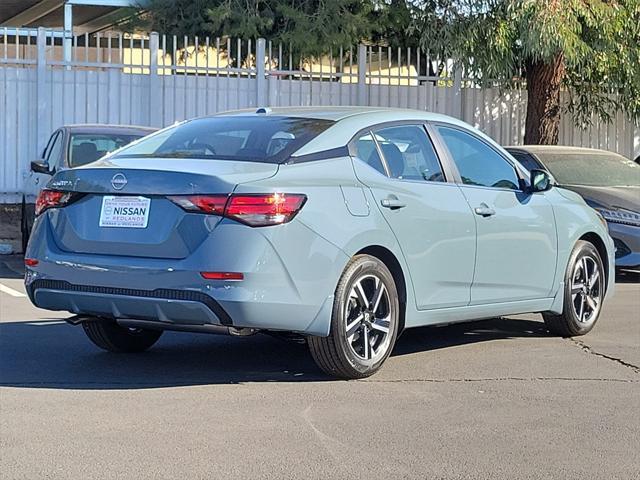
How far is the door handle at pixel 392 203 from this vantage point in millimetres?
6345

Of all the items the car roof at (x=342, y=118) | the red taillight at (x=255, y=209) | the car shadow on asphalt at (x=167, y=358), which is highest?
the car roof at (x=342, y=118)

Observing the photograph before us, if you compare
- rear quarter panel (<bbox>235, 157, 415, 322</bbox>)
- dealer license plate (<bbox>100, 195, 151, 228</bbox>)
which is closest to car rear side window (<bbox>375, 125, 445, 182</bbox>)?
rear quarter panel (<bbox>235, 157, 415, 322</bbox>)

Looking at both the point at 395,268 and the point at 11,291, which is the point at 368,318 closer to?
the point at 395,268

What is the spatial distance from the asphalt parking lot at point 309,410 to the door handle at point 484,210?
97 centimetres

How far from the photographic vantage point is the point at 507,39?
1496cm

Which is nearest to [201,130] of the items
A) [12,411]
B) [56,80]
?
[12,411]

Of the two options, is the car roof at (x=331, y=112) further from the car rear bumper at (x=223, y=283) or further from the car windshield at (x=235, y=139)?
the car rear bumper at (x=223, y=283)

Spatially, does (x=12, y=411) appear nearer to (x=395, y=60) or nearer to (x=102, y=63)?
(x=102, y=63)

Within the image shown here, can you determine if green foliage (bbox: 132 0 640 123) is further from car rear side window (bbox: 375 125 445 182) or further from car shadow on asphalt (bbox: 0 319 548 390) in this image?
car rear side window (bbox: 375 125 445 182)

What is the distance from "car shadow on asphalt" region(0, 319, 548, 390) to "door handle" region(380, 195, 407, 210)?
108 cm

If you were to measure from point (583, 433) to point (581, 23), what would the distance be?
10667mm

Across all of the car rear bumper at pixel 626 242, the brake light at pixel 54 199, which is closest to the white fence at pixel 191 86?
the car rear bumper at pixel 626 242

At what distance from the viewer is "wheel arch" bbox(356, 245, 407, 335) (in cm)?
635

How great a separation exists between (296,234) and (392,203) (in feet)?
2.73
